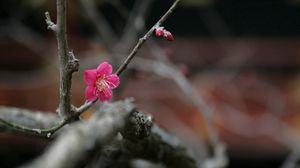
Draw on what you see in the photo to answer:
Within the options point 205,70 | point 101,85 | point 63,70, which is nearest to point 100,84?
point 101,85

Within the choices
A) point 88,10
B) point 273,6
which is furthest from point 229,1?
point 88,10

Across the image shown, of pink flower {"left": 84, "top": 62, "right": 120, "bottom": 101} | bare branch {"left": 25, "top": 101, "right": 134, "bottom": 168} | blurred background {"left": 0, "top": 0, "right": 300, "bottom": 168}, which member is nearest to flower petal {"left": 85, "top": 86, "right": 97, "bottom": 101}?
pink flower {"left": 84, "top": 62, "right": 120, "bottom": 101}

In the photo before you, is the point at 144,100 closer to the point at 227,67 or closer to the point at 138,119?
the point at 227,67

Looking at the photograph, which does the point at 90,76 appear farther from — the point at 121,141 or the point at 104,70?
the point at 121,141

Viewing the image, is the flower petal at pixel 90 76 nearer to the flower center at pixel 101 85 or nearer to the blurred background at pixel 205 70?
the flower center at pixel 101 85

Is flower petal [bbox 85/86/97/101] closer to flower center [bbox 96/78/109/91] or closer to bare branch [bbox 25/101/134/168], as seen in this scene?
flower center [bbox 96/78/109/91]

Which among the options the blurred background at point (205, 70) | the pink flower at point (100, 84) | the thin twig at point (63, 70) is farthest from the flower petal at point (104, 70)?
the blurred background at point (205, 70)

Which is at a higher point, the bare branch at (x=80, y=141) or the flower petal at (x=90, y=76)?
the flower petal at (x=90, y=76)
